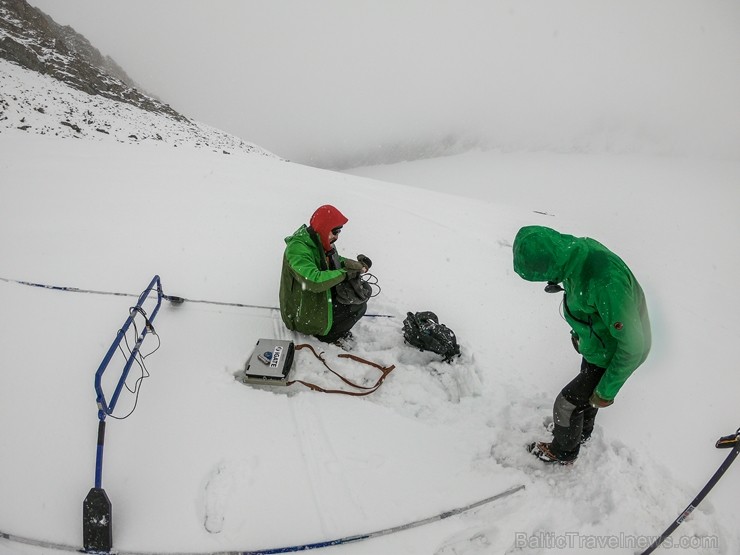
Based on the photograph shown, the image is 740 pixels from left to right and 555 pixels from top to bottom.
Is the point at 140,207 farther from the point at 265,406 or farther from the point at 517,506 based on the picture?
the point at 517,506

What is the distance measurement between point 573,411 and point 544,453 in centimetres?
60

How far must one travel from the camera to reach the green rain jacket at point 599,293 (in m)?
2.37

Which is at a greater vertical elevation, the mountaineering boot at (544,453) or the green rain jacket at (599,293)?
the green rain jacket at (599,293)

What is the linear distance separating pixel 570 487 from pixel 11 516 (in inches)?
178

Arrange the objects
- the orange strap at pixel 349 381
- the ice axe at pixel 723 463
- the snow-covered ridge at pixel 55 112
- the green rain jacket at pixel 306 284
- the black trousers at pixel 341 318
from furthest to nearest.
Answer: the snow-covered ridge at pixel 55 112 → the black trousers at pixel 341 318 → the orange strap at pixel 349 381 → the green rain jacket at pixel 306 284 → the ice axe at pixel 723 463

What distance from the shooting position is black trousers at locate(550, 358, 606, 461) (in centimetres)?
282

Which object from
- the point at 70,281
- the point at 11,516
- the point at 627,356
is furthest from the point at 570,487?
the point at 70,281

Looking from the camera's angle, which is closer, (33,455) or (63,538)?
(63,538)

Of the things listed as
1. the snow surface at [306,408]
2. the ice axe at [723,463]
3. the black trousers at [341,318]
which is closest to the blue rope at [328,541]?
the snow surface at [306,408]

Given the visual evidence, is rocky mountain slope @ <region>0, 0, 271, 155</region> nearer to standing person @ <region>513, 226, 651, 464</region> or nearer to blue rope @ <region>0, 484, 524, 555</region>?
blue rope @ <region>0, 484, 524, 555</region>

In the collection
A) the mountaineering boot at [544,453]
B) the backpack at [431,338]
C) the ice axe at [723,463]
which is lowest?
the mountaineering boot at [544,453]

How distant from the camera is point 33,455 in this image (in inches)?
116

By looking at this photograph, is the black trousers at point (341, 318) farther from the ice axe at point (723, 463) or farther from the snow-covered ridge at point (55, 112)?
the snow-covered ridge at point (55, 112)

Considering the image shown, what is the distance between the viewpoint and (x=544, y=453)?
10.6ft
